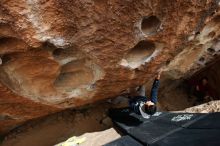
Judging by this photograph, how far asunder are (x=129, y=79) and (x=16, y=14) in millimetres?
1780

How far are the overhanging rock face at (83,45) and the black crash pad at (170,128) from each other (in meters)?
0.48

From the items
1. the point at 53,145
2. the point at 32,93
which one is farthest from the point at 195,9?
the point at 53,145

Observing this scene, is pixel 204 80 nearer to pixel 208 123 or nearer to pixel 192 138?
pixel 208 123

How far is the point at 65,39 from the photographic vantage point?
126 inches

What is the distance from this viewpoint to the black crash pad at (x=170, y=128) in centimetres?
315

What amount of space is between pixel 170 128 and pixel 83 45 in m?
1.34

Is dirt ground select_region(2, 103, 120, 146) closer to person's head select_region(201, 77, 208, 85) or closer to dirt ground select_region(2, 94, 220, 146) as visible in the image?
dirt ground select_region(2, 94, 220, 146)

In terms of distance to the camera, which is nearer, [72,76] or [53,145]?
[72,76]

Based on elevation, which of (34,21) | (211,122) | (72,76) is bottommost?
(211,122)

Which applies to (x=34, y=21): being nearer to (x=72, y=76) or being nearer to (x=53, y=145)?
(x=72, y=76)

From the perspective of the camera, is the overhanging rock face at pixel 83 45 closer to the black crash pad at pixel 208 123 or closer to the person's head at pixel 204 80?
the black crash pad at pixel 208 123

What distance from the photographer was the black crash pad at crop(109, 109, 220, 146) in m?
3.15

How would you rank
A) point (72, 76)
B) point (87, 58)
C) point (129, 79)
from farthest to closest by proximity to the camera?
point (129, 79)
point (72, 76)
point (87, 58)

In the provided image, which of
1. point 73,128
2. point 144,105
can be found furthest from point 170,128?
point 73,128
